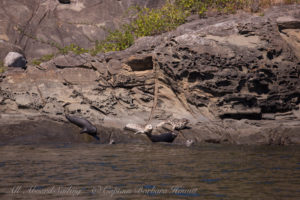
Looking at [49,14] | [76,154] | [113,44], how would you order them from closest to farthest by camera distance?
[76,154]
[113,44]
[49,14]

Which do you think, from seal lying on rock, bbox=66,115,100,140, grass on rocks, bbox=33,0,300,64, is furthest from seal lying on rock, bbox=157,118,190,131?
grass on rocks, bbox=33,0,300,64

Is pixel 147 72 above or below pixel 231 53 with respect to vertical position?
below

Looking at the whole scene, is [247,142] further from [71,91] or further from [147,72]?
[71,91]

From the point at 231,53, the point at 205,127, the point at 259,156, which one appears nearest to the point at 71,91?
the point at 205,127

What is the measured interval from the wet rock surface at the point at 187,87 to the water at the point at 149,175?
128 inches

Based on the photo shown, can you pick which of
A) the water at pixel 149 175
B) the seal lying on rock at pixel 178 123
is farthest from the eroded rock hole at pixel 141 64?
the water at pixel 149 175

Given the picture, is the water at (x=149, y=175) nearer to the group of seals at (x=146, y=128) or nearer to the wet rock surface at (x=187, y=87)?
the group of seals at (x=146, y=128)

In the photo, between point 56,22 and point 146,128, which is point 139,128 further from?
point 56,22

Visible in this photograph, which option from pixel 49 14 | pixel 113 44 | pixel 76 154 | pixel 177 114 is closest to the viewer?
pixel 76 154

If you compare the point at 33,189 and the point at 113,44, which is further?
the point at 113,44

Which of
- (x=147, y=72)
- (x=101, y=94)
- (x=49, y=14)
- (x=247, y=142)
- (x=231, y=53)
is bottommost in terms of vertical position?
(x=247, y=142)

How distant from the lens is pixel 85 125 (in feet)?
37.2

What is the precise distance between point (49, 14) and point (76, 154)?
15881mm

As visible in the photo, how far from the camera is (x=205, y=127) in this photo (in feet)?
36.9
